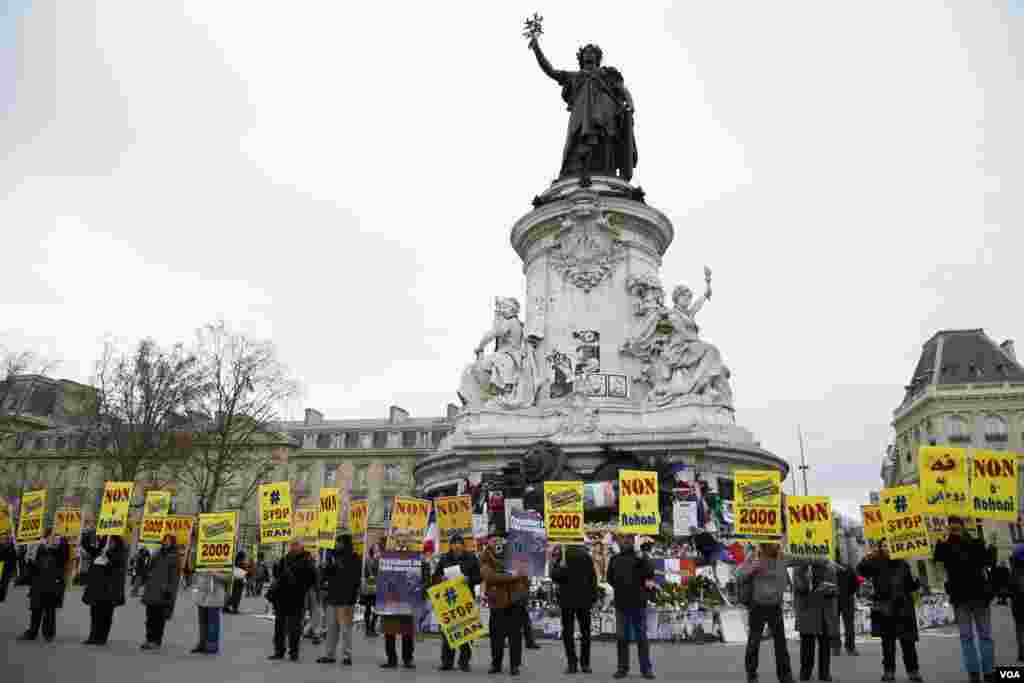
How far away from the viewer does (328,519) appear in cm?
1434

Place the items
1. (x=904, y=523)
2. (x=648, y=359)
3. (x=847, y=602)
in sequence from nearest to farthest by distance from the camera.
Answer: (x=904, y=523) < (x=847, y=602) < (x=648, y=359)

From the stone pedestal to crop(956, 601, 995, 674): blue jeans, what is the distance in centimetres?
877

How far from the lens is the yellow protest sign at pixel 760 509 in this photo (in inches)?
470

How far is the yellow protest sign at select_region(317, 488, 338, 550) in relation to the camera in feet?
46.5

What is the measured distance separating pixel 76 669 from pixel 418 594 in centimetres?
374

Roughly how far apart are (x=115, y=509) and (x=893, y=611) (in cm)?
1402

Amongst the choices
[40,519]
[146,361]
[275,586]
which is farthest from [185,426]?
[275,586]

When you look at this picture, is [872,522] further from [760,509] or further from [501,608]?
[501,608]

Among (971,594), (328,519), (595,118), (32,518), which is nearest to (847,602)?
(971,594)

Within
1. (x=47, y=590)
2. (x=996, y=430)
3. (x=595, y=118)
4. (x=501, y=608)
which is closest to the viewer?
(x=501, y=608)

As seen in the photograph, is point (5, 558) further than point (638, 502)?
No

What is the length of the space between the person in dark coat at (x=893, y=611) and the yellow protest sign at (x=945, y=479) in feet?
5.77

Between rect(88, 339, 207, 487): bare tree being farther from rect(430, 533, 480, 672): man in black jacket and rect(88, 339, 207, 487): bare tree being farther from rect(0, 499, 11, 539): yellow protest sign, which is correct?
rect(430, 533, 480, 672): man in black jacket

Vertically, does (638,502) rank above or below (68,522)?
above
